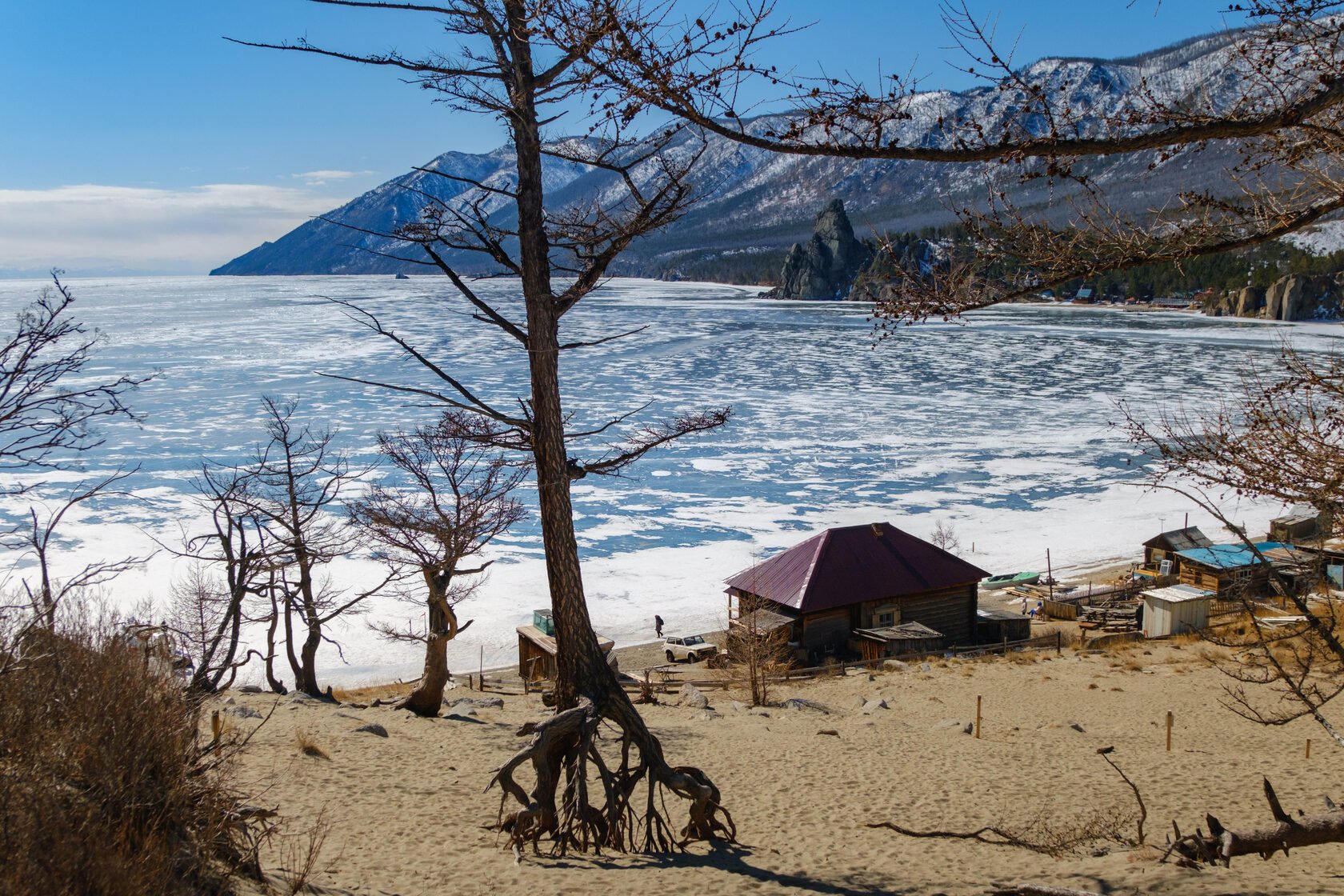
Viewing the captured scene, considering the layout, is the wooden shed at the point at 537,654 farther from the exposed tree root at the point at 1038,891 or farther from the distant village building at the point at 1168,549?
the distant village building at the point at 1168,549

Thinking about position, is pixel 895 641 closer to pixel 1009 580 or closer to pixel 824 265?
pixel 1009 580

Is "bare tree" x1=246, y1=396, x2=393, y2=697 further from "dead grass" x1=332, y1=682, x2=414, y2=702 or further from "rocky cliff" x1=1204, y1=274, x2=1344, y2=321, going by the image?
"rocky cliff" x1=1204, y1=274, x2=1344, y2=321

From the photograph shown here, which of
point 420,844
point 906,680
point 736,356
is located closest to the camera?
point 420,844

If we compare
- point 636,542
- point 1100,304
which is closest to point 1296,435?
point 636,542

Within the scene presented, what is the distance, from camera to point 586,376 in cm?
5988

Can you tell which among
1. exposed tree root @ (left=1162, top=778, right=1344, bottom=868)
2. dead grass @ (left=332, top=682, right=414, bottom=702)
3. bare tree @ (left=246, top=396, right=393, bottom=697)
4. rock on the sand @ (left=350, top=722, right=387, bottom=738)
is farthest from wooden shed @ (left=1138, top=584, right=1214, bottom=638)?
exposed tree root @ (left=1162, top=778, right=1344, bottom=868)

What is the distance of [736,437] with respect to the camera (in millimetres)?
45188

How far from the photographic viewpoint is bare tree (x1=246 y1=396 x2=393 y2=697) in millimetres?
15289

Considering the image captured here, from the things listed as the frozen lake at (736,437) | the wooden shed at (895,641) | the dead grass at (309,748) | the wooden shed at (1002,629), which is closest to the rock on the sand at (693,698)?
the frozen lake at (736,437)

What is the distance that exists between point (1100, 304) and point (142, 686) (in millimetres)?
147032

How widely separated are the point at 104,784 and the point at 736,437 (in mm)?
41086

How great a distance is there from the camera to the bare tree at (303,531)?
602 inches

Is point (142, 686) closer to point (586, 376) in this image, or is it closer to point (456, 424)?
point (456, 424)

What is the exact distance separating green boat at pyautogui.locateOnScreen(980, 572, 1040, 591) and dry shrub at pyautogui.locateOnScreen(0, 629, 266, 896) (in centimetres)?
2569
